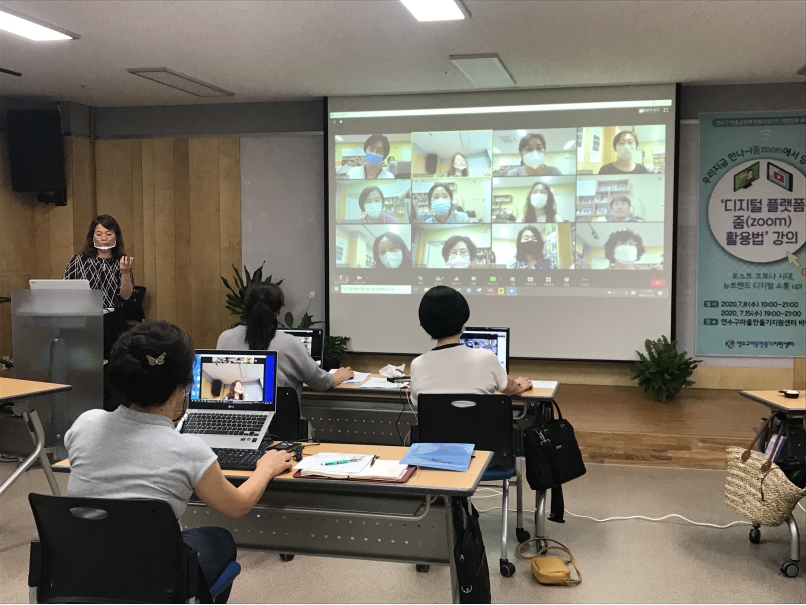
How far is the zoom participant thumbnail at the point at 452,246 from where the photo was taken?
6.68 meters

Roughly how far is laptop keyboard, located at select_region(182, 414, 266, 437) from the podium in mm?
2305

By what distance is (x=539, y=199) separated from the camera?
6531 millimetres

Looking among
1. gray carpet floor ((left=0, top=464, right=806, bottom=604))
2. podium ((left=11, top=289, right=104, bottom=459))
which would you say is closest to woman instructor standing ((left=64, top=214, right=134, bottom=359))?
podium ((left=11, top=289, right=104, bottom=459))

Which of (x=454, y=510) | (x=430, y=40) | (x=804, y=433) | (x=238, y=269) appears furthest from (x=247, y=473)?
(x=238, y=269)

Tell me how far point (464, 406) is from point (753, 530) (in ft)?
5.51

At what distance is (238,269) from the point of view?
744cm

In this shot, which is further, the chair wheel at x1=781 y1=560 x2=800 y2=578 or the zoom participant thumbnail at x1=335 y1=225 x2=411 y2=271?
the zoom participant thumbnail at x1=335 y1=225 x2=411 y2=271

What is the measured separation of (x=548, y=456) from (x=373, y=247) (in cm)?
380

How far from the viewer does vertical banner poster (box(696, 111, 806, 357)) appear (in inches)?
247

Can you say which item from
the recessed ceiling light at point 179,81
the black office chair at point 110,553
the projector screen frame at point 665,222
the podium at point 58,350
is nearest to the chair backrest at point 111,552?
the black office chair at point 110,553

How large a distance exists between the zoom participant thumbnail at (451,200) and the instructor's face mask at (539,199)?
0.38 m

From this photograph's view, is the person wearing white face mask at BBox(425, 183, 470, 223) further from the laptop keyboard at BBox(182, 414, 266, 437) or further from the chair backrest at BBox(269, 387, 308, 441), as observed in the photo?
the laptop keyboard at BBox(182, 414, 266, 437)

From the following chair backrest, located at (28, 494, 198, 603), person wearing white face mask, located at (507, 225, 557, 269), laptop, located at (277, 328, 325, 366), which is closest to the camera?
chair backrest, located at (28, 494, 198, 603)

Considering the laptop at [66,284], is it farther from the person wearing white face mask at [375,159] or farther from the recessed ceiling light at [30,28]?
the person wearing white face mask at [375,159]
